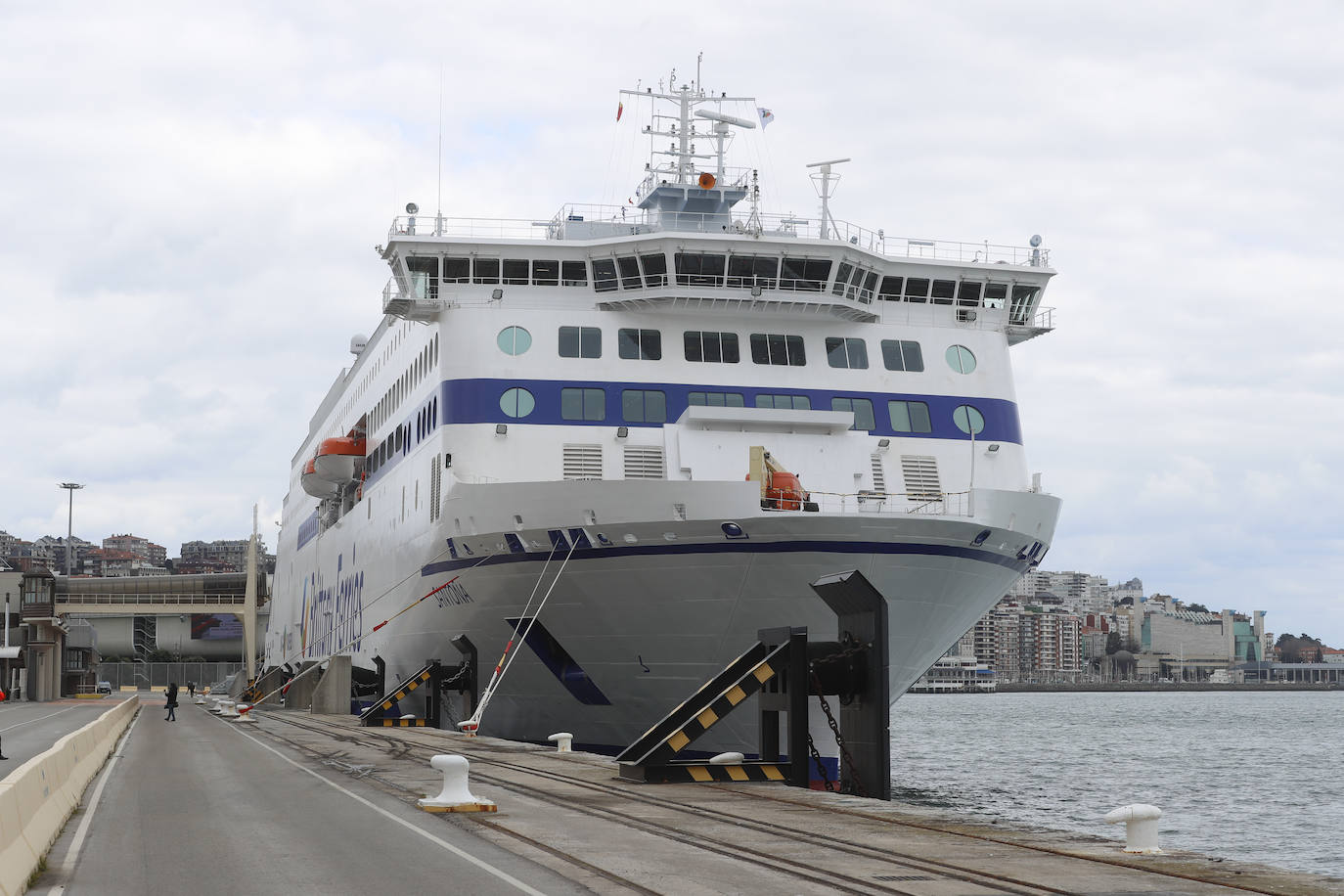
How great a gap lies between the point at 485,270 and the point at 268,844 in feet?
55.3

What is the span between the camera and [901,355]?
28.2 m

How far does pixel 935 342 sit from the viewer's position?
2855 centimetres

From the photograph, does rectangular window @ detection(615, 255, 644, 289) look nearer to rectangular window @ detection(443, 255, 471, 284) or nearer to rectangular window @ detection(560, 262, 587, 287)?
rectangular window @ detection(560, 262, 587, 287)

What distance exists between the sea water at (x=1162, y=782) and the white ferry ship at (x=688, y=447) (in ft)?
16.3

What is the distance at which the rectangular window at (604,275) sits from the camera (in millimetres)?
27688

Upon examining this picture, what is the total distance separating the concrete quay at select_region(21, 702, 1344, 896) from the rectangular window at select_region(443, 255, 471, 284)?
1127 cm

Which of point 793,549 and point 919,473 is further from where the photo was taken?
point 919,473

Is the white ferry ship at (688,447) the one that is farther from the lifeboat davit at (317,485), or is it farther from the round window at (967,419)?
the lifeboat davit at (317,485)

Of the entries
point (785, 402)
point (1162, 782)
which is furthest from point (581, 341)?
point (1162, 782)

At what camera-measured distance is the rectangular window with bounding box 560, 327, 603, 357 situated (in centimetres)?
2717

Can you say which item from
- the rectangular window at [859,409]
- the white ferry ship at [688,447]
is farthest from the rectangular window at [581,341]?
the rectangular window at [859,409]

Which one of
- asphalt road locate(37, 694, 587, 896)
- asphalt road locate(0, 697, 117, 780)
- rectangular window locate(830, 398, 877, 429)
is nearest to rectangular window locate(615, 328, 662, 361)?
rectangular window locate(830, 398, 877, 429)

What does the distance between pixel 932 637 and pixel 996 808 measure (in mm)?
8135

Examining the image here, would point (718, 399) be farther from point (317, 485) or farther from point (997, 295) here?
point (317, 485)
